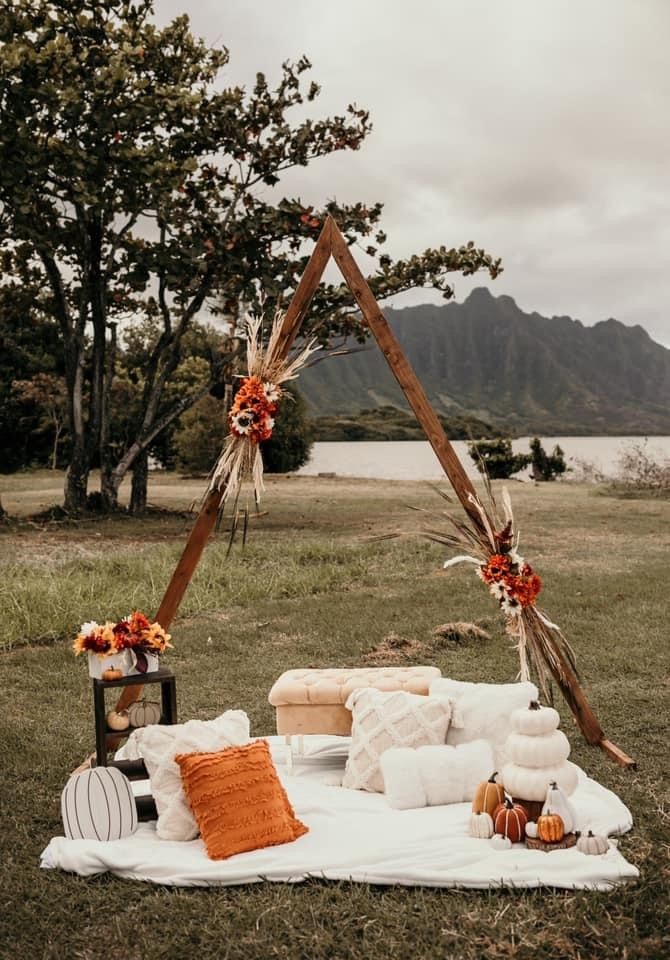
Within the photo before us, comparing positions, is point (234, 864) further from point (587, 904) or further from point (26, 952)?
point (587, 904)

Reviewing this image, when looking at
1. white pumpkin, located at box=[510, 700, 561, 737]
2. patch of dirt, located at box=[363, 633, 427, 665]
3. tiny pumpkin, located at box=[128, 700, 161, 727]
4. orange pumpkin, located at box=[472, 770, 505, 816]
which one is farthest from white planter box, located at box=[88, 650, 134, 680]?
patch of dirt, located at box=[363, 633, 427, 665]

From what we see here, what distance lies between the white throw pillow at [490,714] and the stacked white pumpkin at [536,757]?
654 millimetres

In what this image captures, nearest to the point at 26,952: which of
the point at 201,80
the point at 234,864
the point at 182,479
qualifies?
the point at 234,864

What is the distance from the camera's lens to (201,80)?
16.3 meters

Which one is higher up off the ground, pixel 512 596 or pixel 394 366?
pixel 394 366

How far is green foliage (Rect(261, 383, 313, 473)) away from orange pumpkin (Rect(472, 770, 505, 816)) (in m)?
26.1

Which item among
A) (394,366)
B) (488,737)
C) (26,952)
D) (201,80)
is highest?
(201,80)

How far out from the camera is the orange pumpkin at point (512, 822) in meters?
4.32

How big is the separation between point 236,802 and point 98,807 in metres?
0.69

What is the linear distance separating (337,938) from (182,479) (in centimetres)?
2816

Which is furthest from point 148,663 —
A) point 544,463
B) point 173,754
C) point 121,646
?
point 544,463

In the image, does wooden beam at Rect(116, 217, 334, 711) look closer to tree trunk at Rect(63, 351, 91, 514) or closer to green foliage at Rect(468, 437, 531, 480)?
tree trunk at Rect(63, 351, 91, 514)

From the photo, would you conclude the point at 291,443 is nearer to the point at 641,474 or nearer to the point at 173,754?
the point at 641,474

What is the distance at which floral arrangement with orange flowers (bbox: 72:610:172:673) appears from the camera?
15.6 feet
